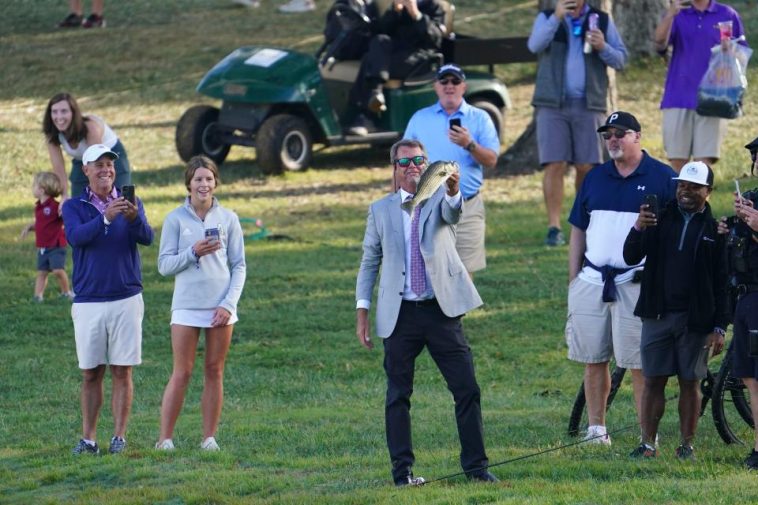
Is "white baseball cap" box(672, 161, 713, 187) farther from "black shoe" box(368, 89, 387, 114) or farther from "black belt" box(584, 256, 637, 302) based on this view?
"black shoe" box(368, 89, 387, 114)

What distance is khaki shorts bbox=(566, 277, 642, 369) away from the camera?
885 cm

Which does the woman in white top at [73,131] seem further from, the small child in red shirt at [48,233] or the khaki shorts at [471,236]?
the khaki shorts at [471,236]

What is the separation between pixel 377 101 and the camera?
727 inches

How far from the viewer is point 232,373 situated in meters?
12.1

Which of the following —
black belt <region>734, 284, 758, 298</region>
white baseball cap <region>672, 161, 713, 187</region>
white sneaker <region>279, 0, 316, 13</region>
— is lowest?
black belt <region>734, 284, 758, 298</region>

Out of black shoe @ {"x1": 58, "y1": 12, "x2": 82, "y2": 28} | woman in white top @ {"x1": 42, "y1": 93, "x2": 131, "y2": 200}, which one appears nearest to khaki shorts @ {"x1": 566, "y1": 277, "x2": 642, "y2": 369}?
woman in white top @ {"x1": 42, "y1": 93, "x2": 131, "y2": 200}

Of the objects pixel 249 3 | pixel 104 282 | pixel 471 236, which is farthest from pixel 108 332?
pixel 249 3

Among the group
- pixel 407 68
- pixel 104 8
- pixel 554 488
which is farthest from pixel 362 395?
pixel 104 8

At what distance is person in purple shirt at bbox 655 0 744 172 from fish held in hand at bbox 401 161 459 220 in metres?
6.29

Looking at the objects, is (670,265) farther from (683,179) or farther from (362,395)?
(362,395)

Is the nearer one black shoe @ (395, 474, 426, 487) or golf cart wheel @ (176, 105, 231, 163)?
black shoe @ (395, 474, 426, 487)

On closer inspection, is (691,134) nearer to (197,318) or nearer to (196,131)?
(197,318)

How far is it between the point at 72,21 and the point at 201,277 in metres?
19.6

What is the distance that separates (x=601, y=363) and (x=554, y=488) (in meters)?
1.68
